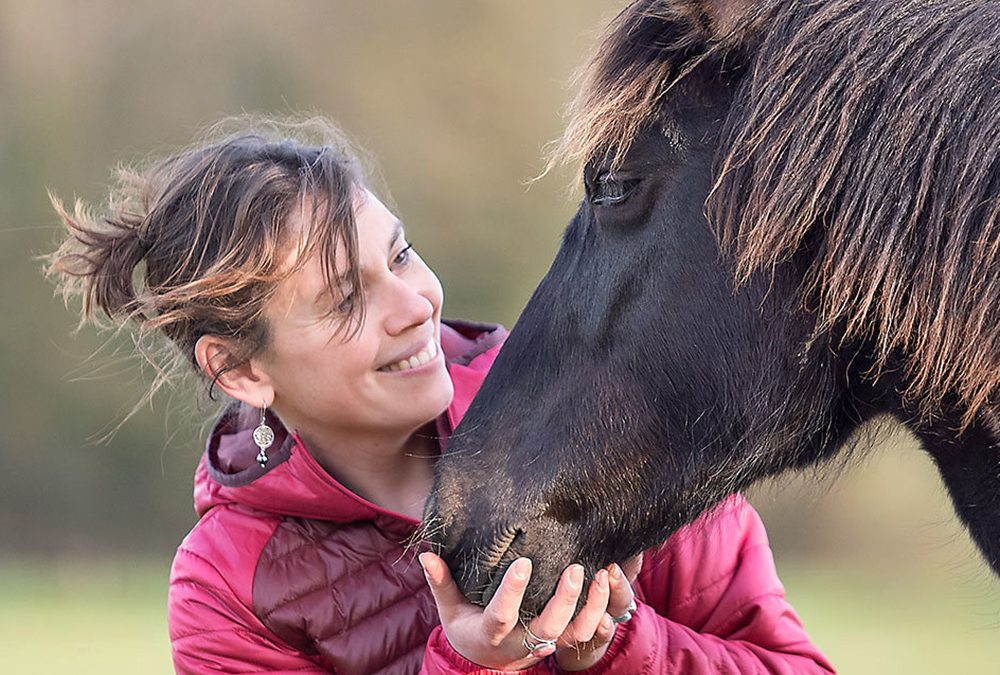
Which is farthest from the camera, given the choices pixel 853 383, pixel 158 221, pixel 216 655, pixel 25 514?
pixel 25 514

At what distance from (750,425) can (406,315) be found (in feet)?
2.49

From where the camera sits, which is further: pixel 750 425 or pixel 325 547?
pixel 325 547

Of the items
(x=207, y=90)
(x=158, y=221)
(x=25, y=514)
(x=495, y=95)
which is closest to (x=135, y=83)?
(x=207, y=90)

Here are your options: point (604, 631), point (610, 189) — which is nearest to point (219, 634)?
point (604, 631)

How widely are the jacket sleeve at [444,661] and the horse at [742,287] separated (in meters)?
0.14

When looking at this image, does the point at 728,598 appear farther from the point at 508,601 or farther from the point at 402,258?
the point at 402,258

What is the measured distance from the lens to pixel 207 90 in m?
14.5

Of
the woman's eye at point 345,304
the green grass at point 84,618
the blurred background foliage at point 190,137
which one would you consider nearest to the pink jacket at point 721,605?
the woman's eye at point 345,304

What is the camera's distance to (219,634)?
228cm

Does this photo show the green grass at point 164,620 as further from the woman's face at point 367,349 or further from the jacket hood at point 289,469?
the woman's face at point 367,349

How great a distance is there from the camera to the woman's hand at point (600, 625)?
2002 mm

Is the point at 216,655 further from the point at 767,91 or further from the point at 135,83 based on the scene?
the point at 135,83

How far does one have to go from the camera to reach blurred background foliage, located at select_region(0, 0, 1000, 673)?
12875 millimetres

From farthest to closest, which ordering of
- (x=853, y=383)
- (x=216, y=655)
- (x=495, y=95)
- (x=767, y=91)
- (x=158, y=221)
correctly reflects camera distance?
(x=495, y=95) → (x=158, y=221) → (x=216, y=655) → (x=853, y=383) → (x=767, y=91)
